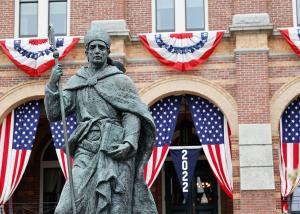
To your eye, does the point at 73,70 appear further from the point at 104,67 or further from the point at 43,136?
the point at 104,67

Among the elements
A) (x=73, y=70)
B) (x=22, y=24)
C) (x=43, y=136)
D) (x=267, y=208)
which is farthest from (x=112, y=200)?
(x=43, y=136)

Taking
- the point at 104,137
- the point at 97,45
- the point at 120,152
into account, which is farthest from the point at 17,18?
the point at 120,152

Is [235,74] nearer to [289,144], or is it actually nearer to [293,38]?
[293,38]

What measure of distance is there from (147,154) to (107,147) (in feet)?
1.61

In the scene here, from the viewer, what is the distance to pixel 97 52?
6.39 meters

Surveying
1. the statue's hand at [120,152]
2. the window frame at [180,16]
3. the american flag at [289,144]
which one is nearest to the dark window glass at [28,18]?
the window frame at [180,16]

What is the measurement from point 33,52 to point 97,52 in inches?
533

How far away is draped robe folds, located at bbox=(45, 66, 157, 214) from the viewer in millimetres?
5906

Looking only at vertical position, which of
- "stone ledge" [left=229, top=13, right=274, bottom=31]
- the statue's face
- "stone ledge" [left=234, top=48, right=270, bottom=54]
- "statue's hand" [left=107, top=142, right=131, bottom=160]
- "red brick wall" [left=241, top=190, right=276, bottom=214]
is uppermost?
"stone ledge" [left=229, top=13, right=274, bottom=31]

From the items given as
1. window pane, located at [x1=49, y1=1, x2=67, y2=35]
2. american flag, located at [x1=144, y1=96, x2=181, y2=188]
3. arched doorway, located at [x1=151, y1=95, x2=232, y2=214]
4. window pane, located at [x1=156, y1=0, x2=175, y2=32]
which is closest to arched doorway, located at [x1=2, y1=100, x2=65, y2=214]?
arched doorway, located at [x1=151, y1=95, x2=232, y2=214]

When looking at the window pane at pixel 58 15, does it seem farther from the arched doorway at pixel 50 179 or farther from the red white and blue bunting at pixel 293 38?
the red white and blue bunting at pixel 293 38

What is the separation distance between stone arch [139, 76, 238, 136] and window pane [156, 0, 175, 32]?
1692mm

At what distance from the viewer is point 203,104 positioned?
1964 centimetres

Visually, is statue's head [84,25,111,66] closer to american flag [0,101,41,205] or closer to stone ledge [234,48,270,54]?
stone ledge [234,48,270,54]
